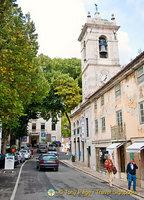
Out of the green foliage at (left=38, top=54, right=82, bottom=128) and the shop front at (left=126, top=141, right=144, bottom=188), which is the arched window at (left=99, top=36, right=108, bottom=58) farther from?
the shop front at (left=126, top=141, right=144, bottom=188)

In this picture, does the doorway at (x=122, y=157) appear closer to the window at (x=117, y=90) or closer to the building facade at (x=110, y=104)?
the building facade at (x=110, y=104)

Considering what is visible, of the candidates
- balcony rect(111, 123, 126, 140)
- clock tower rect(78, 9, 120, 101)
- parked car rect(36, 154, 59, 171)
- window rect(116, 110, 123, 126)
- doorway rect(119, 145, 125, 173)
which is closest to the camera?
balcony rect(111, 123, 126, 140)

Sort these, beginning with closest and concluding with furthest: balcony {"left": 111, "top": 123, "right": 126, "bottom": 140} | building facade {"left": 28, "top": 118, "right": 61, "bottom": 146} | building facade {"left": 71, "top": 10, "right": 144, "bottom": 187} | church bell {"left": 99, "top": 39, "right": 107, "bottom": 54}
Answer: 1. building facade {"left": 71, "top": 10, "right": 144, "bottom": 187}
2. balcony {"left": 111, "top": 123, "right": 126, "bottom": 140}
3. church bell {"left": 99, "top": 39, "right": 107, "bottom": 54}
4. building facade {"left": 28, "top": 118, "right": 61, "bottom": 146}

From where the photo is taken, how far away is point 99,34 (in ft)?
90.7

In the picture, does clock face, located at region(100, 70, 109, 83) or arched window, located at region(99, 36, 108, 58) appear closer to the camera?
arched window, located at region(99, 36, 108, 58)

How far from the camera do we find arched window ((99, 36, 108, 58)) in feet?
85.8

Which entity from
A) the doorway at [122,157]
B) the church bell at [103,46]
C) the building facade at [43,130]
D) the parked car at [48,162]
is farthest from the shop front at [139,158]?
the building facade at [43,130]

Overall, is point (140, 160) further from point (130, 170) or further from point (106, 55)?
point (106, 55)

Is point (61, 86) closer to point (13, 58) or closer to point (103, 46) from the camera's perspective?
point (103, 46)

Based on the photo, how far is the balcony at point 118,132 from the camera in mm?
15207

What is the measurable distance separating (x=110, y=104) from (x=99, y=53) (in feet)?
37.8

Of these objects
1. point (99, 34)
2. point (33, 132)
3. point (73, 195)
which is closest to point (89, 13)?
point (99, 34)

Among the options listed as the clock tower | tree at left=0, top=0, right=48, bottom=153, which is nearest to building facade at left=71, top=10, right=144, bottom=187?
the clock tower

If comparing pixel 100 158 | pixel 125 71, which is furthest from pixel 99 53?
pixel 100 158
